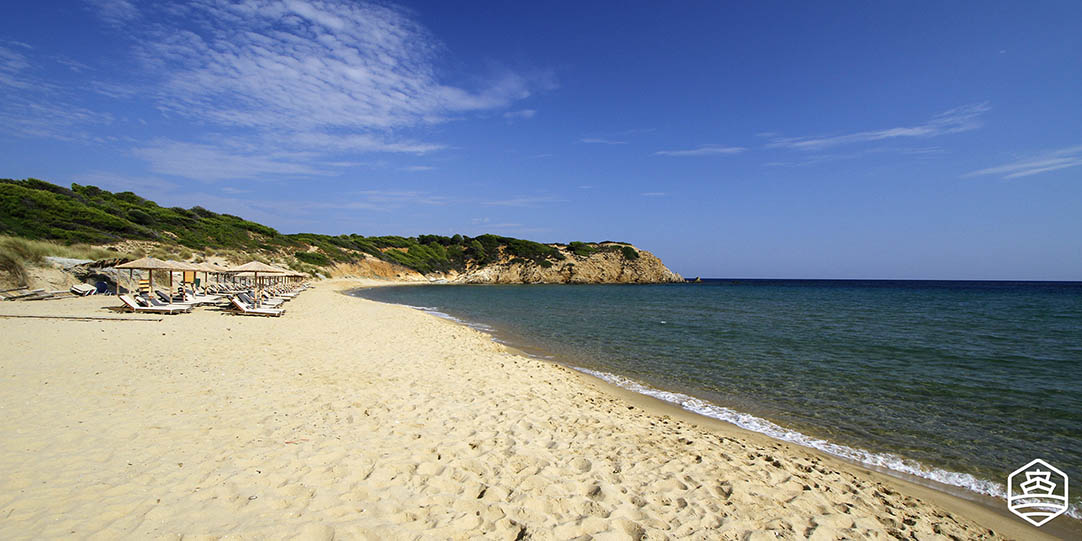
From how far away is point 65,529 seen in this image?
2875mm

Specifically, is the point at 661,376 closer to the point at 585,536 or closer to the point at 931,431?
the point at 931,431

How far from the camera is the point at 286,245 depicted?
5962 cm

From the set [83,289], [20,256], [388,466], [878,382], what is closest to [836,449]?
[878,382]

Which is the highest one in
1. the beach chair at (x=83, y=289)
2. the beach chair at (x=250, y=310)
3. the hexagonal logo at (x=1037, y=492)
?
the beach chair at (x=83, y=289)

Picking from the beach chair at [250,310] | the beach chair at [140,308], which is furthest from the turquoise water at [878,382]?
the beach chair at [140,308]

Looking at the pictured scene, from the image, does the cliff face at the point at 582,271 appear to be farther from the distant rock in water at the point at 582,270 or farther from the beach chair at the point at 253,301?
the beach chair at the point at 253,301

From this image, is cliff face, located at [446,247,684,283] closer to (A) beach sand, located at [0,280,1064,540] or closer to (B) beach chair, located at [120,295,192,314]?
(B) beach chair, located at [120,295,192,314]

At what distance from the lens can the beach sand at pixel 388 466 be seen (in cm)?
326

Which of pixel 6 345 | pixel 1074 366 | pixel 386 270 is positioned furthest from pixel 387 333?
pixel 386 270

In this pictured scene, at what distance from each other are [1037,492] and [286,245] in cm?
6808

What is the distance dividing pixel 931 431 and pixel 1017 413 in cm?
243

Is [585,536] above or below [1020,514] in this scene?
above

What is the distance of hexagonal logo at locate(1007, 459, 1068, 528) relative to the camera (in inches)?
181

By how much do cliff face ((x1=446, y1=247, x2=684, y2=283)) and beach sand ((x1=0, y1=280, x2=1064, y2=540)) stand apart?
74137mm
